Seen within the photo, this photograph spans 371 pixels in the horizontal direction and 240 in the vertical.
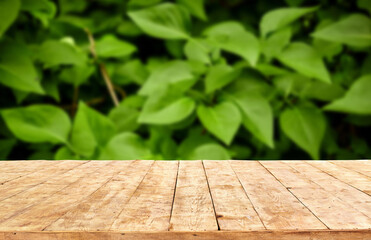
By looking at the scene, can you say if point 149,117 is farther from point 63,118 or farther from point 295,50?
point 295,50

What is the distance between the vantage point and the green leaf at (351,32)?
0.80 meters

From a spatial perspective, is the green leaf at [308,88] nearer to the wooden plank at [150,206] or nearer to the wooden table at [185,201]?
the wooden table at [185,201]

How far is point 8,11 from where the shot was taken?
74 centimetres

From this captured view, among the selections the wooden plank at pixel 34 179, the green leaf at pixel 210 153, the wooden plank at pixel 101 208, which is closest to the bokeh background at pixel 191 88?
the green leaf at pixel 210 153

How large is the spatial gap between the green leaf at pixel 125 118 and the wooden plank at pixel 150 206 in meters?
0.32

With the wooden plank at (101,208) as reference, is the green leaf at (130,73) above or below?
above

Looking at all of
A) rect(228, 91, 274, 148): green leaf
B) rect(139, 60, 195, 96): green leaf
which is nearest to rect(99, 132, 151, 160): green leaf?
rect(139, 60, 195, 96): green leaf

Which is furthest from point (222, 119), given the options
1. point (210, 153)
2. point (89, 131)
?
point (89, 131)

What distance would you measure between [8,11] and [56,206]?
1.61 feet

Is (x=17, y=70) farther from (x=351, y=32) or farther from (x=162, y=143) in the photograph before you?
(x=351, y=32)

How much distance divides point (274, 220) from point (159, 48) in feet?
2.81

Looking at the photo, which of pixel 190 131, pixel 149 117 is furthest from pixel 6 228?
pixel 190 131

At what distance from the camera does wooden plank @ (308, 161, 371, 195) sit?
0.51 meters

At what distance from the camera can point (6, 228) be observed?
342mm
